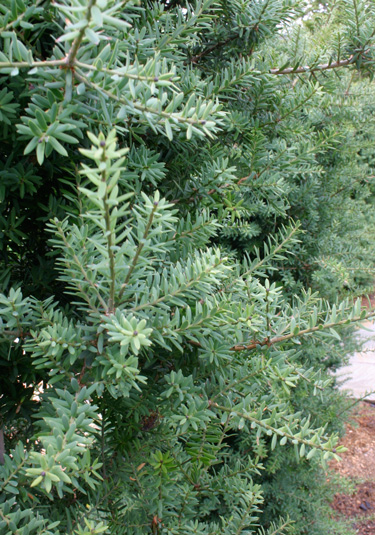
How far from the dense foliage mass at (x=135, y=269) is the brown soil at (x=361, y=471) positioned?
A: 8.14ft

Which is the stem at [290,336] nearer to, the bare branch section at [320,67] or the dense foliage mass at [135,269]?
A: the dense foliage mass at [135,269]

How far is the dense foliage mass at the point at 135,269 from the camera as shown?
605 millimetres

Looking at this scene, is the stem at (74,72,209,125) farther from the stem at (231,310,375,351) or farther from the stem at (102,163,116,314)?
the stem at (231,310,375,351)

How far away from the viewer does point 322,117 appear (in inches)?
112

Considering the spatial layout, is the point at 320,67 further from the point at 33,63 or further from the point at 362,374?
the point at 362,374

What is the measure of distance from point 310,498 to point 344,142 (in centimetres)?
231

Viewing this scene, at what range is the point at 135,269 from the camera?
0.70m

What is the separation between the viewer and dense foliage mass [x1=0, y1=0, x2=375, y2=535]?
0.60 meters

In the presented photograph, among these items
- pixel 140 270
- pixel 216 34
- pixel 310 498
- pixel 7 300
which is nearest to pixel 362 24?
pixel 216 34

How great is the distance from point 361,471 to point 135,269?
Answer: 13.2 feet

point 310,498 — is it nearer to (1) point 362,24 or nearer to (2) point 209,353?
(2) point 209,353

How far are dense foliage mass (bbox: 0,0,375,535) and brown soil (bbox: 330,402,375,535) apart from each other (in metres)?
2.48

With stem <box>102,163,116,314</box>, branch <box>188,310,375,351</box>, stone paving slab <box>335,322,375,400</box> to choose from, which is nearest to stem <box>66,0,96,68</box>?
stem <box>102,163,116,314</box>

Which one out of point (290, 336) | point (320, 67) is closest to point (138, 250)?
point (290, 336)
